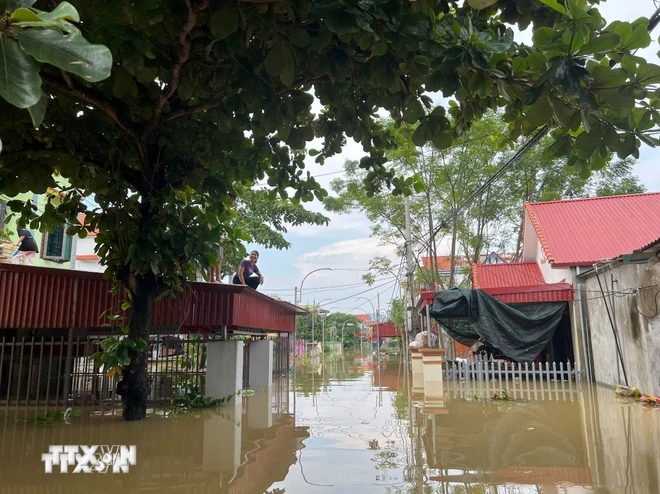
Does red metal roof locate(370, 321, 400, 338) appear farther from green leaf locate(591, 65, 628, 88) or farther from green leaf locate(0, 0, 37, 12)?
green leaf locate(0, 0, 37, 12)

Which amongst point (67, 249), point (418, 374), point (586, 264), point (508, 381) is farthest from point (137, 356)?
point (67, 249)

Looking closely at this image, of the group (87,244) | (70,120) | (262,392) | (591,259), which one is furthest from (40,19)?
(87,244)

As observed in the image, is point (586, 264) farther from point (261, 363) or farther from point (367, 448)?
point (367, 448)

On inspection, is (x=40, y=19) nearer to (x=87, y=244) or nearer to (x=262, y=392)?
(x=262, y=392)

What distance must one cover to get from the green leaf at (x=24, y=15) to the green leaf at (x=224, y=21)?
2.56 metres

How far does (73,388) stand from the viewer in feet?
A: 34.5

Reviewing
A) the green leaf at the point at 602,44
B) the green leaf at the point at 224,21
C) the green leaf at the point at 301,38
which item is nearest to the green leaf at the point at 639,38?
the green leaf at the point at 602,44

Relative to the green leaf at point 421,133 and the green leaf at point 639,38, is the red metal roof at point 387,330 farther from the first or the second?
the green leaf at point 639,38

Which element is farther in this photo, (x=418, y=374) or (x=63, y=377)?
(x=418, y=374)

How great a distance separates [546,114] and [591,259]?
1177 cm

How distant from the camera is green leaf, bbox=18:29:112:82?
4.53ft

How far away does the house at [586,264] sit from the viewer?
12066 millimetres

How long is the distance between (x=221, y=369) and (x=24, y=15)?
30.4 feet

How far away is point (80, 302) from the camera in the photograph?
31.6 ft
